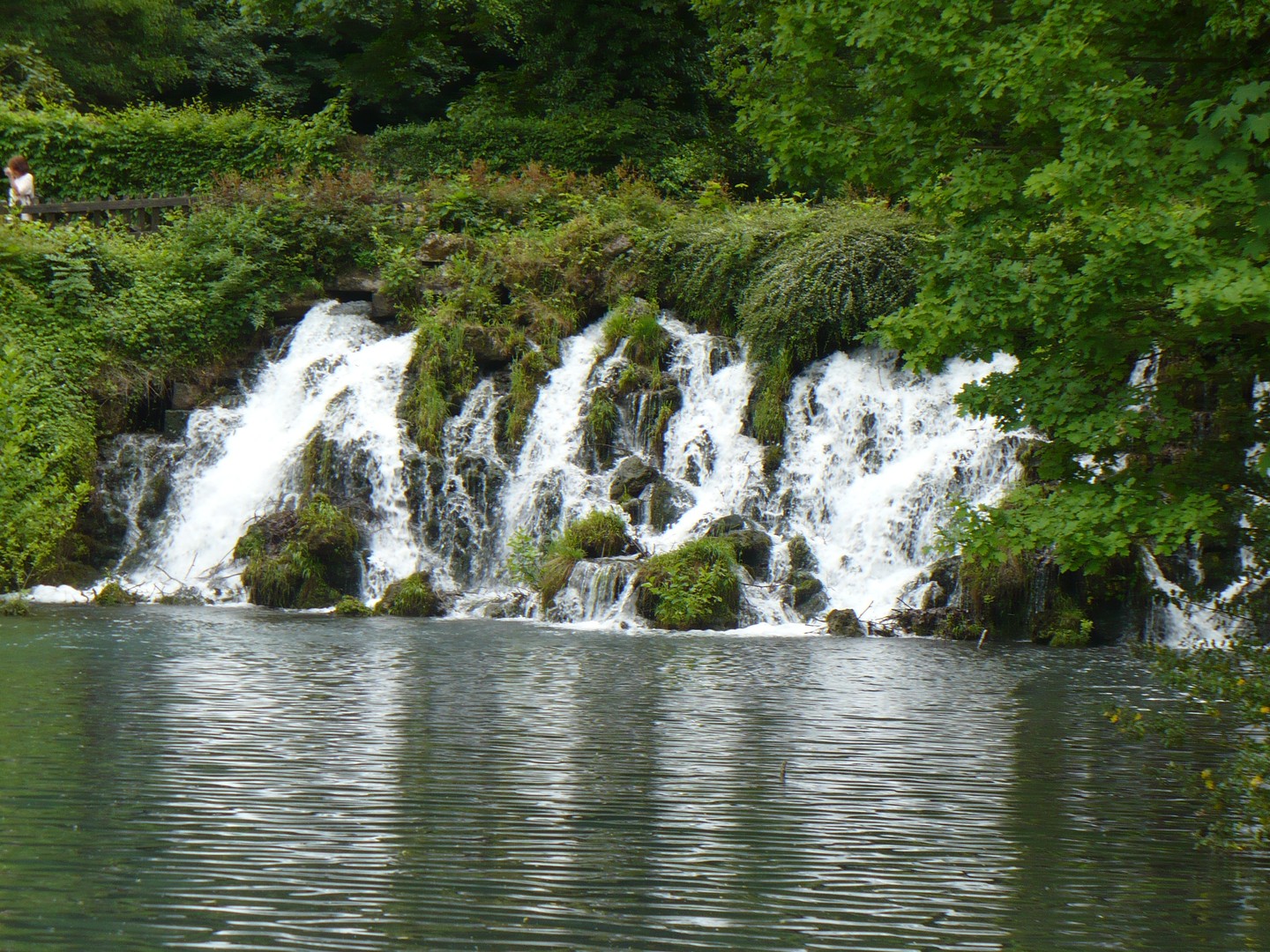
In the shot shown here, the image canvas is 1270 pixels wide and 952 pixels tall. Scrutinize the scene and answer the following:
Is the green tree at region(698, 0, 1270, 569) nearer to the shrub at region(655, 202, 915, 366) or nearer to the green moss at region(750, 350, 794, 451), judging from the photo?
the green moss at region(750, 350, 794, 451)

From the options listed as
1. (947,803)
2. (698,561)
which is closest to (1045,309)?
(947,803)

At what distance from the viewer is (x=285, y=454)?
2292cm

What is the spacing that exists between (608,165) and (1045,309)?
25.3m

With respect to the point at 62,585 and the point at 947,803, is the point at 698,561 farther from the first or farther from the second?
the point at 947,803

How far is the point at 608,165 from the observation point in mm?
32344

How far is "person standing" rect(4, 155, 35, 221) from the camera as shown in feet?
90.4

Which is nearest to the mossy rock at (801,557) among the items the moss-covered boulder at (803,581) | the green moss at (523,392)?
the moss-covered boulder at (803,581)

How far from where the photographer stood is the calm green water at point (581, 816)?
533 centimetres

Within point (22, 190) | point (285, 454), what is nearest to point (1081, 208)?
point (285, 454)

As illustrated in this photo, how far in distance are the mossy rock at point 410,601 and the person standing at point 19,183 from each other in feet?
41.6

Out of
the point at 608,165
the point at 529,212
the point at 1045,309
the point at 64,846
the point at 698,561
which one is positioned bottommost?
the point at 64,846

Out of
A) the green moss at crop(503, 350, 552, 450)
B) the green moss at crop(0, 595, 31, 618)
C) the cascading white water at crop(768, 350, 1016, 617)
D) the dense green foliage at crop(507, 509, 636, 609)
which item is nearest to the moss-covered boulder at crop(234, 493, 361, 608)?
the dense green foliage at crop(507, 509, 636, 609)

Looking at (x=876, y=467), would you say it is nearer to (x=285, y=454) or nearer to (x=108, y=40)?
(x=285, y=454)

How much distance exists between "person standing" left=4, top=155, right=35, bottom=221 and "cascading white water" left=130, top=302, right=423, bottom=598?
6.44 m
